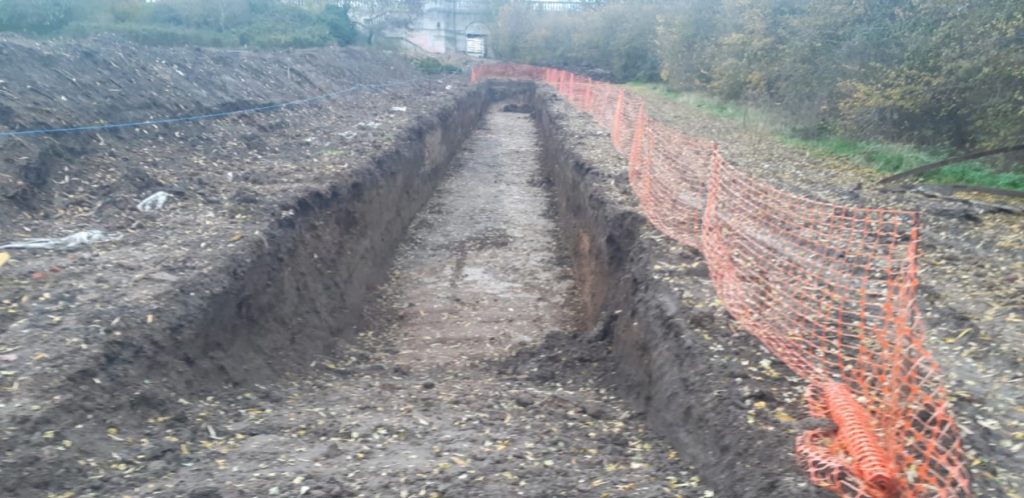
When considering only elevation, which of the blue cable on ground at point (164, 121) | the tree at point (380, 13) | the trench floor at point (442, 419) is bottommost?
the trench floor at point (442, 419)

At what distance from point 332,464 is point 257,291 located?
279 centimetres

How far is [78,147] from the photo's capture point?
8922 millimetres

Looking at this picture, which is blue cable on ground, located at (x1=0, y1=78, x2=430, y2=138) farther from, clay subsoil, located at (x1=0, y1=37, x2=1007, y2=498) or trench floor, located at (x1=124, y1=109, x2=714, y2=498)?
trench floor, located at (x1=124, y1=109, x2=714, y2=498)

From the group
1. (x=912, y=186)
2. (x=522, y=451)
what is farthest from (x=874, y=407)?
(x=912, y=186)

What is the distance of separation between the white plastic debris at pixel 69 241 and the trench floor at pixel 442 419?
218cm

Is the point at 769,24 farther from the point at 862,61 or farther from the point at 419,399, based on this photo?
the point at 419,399

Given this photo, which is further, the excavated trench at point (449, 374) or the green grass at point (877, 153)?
the green grass at point (877, 153)

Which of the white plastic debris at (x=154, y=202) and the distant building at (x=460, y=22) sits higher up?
the distant building at (x=460, y=22)

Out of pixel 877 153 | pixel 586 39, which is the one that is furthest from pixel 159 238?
pixel 586 39

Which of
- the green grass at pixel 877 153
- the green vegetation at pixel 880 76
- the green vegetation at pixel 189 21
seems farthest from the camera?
the green vegetation at pixel 189 21

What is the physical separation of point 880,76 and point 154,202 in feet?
39.9

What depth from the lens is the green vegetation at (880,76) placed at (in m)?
11.5

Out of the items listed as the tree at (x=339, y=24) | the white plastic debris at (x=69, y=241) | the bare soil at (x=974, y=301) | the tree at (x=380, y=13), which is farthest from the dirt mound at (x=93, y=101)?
the tree at (x=380, y=13)

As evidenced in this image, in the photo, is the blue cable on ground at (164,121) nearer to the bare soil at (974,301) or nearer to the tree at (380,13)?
the bare soil at (974,301)
